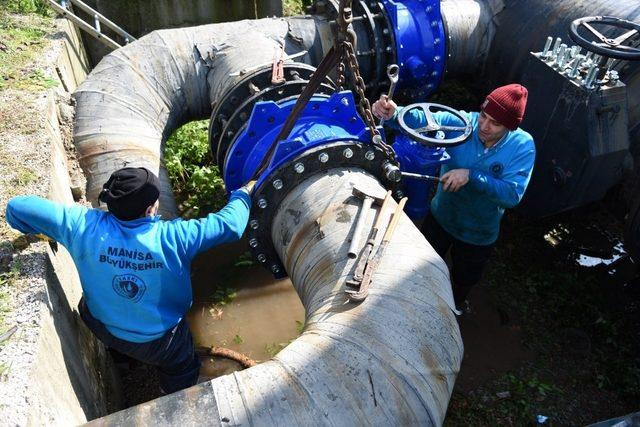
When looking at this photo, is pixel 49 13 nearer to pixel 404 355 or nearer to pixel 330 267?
pixel 330 267

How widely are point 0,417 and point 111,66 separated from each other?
2394 mm

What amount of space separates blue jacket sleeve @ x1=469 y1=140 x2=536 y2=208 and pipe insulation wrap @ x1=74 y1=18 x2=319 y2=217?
1539 mm

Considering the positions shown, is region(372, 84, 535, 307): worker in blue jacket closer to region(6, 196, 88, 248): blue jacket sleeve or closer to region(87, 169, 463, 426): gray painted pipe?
region(87, 169, 463, 426): gray painted pipe

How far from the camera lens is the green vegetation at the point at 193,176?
4.89 meters

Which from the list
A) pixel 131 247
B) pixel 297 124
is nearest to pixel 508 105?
pixel 297 124

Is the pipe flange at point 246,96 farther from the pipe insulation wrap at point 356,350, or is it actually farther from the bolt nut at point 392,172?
the pipe insulation wrap at point 356,350

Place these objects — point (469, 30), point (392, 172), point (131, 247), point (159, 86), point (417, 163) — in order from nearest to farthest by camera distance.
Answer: point (131, 247) < point (392, 172) < point (417, 163) < point (159, 86) < point (469, 30)

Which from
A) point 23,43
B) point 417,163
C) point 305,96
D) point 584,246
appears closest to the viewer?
point 305,96

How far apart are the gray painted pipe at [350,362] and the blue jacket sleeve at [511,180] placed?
3.11 feet

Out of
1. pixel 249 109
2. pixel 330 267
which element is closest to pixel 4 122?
pixel 249 109

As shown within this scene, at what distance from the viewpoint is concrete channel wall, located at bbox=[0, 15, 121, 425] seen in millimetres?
1900

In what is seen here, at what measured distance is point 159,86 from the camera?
139 inches

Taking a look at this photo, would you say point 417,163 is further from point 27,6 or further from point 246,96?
point 27,6

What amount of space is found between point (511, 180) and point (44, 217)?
8.22 feet
